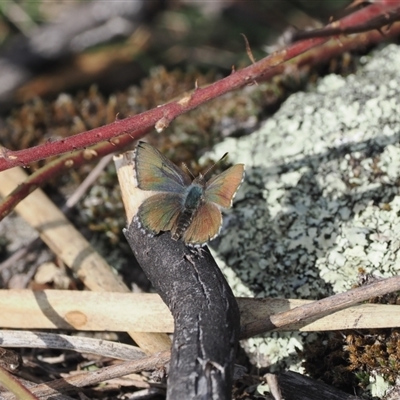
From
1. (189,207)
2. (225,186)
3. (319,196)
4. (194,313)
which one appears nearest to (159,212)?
(189,207)

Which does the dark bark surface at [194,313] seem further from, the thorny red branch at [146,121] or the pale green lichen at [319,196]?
the pale green lichen at [319,196]

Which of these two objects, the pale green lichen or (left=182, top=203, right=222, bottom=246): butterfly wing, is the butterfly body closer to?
(left=182, top=203, right=222, bottom=246): butterfly wing

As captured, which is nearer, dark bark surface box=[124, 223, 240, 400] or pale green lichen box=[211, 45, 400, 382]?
dark bark surface box=[124, 223, 240, 400]

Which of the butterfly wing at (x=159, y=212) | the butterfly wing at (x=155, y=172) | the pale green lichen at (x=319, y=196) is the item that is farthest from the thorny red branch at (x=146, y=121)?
the pale green lichen at (x=319, y=196)

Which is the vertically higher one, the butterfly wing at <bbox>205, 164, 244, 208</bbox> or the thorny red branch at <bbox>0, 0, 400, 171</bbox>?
the thorny red branch at <bbox>0, 0, 400, 171</bbox>

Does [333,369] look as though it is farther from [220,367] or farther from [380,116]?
[380,116]

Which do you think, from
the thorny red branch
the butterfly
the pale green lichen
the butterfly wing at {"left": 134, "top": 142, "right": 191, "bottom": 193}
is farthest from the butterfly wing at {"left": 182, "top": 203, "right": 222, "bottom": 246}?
the pale green lichen
